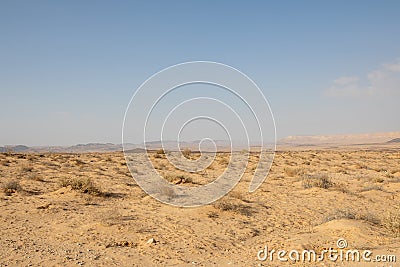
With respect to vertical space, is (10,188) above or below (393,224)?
above

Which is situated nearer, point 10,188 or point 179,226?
point 179,226

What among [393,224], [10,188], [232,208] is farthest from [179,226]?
[10,188]

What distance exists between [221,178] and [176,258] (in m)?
13.9

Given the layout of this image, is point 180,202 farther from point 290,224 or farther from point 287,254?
point 287,254

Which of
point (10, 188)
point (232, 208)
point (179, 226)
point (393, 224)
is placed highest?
point (10, 188)

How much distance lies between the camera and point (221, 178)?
67.5 feet

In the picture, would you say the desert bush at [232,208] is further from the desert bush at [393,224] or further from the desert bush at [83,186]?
the desert bush at [83,186]

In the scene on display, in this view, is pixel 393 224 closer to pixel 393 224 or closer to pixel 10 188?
pixel 393 224

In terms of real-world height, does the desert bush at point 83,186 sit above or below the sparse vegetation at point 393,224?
above

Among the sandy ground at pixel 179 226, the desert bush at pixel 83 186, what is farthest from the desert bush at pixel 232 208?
the desert bush at pixel 83 186

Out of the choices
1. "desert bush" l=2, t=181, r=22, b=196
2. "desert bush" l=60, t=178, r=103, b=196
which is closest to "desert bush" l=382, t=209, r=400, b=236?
"desert bush" l=60, t=178, r=103, b=196

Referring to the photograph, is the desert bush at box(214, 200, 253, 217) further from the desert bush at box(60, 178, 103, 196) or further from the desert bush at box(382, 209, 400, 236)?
the desert bush at box(60, 178, 103, 196)

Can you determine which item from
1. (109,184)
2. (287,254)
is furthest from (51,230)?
(109,184)

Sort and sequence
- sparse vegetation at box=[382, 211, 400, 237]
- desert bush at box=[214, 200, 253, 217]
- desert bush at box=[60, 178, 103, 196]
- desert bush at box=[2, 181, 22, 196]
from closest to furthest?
sparse vegetation at box=[382, 211, 400, 237] → desert bush at box=[214, 200, 253, 217] → desert bush at box=[2, 181, 22, 196] → desert bush at box=[60, 178, 103, 196]
